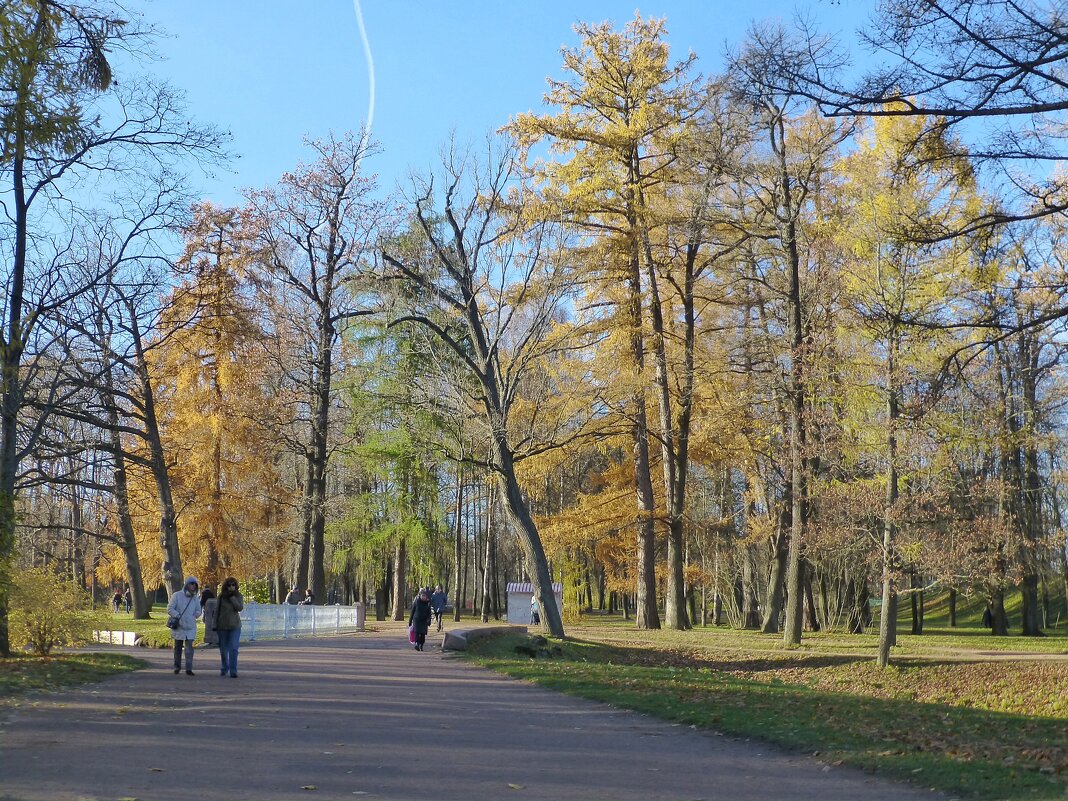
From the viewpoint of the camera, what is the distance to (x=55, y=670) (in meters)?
14.9

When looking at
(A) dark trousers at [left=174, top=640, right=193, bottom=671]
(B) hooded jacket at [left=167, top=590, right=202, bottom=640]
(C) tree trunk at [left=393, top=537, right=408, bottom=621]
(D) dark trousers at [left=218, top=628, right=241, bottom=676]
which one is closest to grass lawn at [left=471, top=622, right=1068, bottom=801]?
(D) dark trousers at [left=218, top=628, right=241, bottom=676]

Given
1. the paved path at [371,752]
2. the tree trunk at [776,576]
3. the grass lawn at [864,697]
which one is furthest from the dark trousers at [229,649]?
the tree trunk at [776,576]

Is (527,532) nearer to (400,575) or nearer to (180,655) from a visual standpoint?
Answer: (180,655)

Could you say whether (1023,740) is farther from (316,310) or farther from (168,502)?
(316,310)

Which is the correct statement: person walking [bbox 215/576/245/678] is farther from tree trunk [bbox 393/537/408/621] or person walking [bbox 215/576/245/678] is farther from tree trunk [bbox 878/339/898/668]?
tree trunk [bbox 393/537/408/621]

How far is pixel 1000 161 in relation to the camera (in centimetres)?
1215

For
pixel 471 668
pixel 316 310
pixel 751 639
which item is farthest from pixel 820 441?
pixel 316 310

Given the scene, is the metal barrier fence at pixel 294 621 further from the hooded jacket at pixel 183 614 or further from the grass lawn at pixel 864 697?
the hooded jacket at pixel 183 614

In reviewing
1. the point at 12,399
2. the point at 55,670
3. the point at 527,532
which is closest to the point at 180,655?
the point at 55,670

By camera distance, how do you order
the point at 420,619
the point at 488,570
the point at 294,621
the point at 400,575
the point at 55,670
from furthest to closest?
the point at 488,570, the point at 400,575, the point at 294,621, the point at 420,619, the point at 55,670

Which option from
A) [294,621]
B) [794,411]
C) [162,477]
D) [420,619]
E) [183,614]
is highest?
[794,411]

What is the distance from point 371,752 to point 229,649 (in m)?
8.11

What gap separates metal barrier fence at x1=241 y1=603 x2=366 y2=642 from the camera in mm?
27156

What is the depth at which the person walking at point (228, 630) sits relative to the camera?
1625 cm
